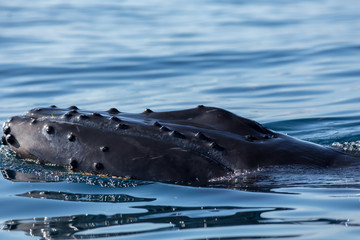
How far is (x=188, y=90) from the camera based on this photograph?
1408 centimetres

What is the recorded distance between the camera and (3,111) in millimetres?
12508

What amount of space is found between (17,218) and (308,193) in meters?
2.44

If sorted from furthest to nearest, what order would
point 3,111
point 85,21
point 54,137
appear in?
1. point 85,21
2. point 3,111
3. point 54,137

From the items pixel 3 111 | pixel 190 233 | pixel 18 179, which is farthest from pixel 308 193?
pixel 3 111

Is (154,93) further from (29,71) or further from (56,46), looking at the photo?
(56,46)

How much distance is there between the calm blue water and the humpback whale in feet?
0.45

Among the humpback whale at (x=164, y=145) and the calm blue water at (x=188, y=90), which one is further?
the humpback whale at (x=164, y=145)

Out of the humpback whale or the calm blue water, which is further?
the humpback whale

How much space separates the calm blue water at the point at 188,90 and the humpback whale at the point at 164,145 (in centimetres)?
14

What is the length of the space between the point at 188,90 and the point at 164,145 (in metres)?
7.89

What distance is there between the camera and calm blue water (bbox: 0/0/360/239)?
17.6 feet

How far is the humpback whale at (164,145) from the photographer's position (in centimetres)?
615

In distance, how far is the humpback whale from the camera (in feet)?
20.2

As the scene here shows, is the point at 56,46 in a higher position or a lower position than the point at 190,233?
higher
